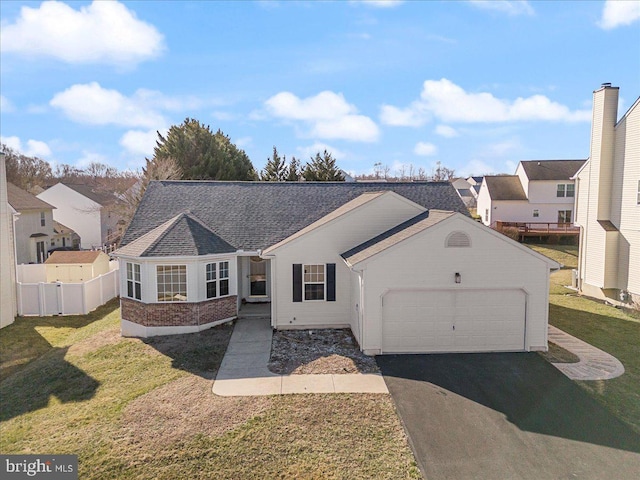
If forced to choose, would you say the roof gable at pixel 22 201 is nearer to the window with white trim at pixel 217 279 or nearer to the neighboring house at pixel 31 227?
the neighboring house at pixel 31 227

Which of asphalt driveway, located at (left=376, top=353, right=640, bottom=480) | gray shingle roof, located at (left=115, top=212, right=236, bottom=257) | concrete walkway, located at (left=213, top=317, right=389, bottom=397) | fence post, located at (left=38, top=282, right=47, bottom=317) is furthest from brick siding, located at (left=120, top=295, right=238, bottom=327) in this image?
asphalt driveway, located at (left=376, top=353, right=640, bottom=480)

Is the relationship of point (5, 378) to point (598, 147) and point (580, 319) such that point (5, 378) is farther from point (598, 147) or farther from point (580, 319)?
point (598, 147)

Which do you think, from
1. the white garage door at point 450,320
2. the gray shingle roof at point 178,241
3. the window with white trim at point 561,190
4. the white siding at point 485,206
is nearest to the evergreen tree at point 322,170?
the white siding at point 485,206

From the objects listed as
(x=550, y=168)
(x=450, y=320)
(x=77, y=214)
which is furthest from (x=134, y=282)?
(x=550, y=168)

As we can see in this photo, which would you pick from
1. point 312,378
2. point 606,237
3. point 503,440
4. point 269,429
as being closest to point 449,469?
point 503,440

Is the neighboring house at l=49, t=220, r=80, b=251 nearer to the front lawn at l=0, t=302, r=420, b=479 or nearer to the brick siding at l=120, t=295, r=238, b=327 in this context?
the brick siding at l=120, t=295, r=238, b=327
